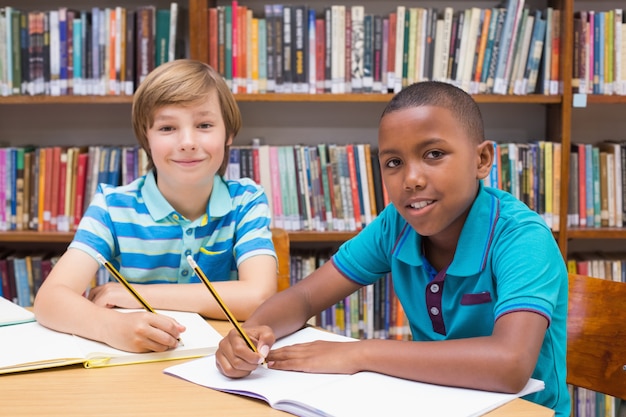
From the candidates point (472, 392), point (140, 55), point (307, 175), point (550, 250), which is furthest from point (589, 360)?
point (140, 55)

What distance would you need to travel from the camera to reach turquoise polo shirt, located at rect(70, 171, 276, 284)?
1605 mm

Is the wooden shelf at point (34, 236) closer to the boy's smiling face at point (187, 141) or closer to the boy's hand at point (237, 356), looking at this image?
the boy's smiling face at point (187, 141)

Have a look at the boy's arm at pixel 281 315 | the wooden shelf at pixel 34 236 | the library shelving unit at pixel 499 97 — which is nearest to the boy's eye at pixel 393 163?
the boy's arm at pixel 281 315

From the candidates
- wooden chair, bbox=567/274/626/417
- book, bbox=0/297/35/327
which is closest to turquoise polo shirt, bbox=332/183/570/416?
wooden chair, bbox=567/274/626/417

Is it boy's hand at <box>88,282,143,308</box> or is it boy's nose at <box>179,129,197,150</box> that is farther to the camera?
boy's nose at <box>179,129,197,150</box>

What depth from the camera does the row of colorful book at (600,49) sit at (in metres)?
2.46

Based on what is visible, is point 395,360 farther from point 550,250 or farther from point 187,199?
point 187,199

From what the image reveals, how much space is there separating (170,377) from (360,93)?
159 cm

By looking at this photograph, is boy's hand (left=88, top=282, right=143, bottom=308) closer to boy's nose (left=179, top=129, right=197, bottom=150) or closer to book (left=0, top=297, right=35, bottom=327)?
book (left=0, top=297, right=35, bottom=327)

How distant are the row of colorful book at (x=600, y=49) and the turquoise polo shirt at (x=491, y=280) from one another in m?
1.35

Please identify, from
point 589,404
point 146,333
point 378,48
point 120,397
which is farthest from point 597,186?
point 120,397

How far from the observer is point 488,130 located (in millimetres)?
2812

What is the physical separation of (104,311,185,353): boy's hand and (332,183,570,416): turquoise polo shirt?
16.2 inches

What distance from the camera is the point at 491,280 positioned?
119cm
